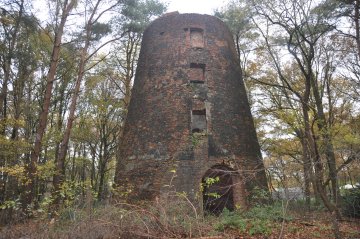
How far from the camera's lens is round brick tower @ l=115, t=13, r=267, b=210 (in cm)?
1069

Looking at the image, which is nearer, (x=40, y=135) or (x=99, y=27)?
(x=40, y=135)

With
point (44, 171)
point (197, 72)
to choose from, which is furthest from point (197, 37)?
point (44, 171)

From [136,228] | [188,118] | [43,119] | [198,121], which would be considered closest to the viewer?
[136,228]

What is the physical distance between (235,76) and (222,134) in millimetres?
3127

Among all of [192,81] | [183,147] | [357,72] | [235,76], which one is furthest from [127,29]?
[357,72]

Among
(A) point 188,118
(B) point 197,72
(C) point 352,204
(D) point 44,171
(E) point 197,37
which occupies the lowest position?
(C) point 352,204

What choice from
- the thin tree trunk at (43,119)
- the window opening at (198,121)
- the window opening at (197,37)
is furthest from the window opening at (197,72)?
the thin tree trunk at (43,119)

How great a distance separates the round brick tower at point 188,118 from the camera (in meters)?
10.7

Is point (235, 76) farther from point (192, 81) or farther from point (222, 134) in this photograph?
point (222, 134)

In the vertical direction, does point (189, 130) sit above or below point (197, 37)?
below

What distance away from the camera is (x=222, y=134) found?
37.4 ft

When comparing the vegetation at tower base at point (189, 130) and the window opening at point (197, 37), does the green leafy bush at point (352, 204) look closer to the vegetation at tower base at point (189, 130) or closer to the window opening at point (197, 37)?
the vegetation at tower base at point (189, 130)

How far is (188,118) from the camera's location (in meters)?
11.4

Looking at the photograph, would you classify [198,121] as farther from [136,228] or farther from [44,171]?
[136,228]
